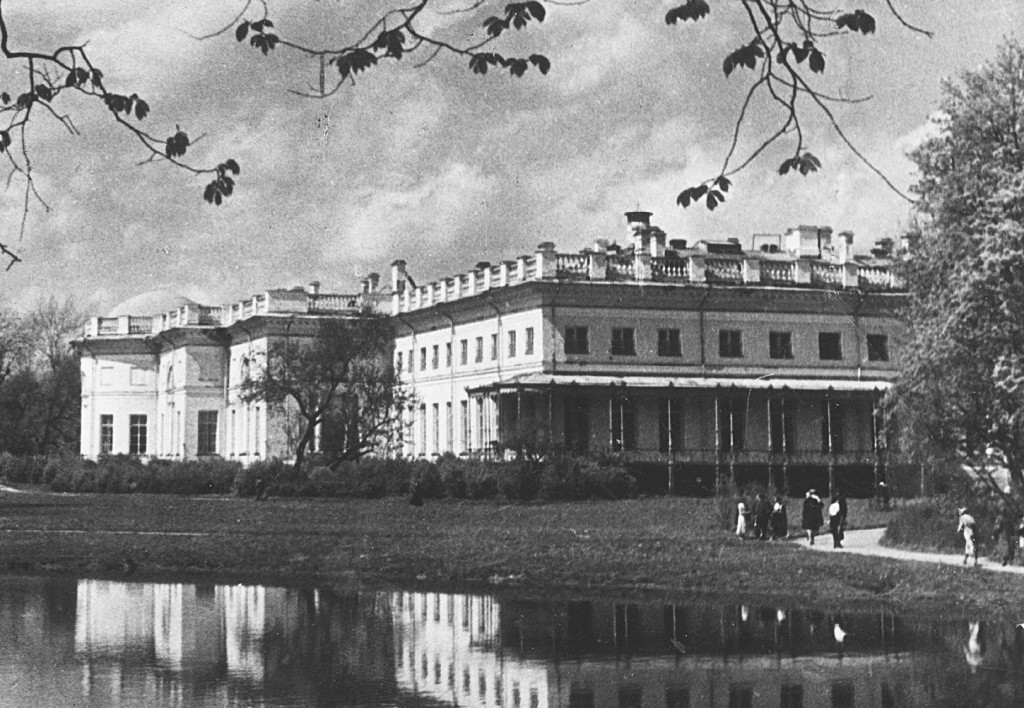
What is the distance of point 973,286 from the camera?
30.9 metres

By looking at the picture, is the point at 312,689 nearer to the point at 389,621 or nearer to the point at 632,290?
the point at 389,621

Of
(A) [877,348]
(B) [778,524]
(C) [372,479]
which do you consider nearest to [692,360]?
(A) [877,348]

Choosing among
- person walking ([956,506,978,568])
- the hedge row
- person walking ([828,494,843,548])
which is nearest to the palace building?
the hedge row

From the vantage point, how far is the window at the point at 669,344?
57.0 meters

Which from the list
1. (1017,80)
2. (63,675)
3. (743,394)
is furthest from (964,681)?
(743,394)

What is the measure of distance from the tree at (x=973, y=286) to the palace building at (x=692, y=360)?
20.9 meters

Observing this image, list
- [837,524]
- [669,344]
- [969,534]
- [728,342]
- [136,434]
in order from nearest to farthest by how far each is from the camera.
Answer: [969,534]
[837,524]
[669,344]
[728,342]
[136,434]

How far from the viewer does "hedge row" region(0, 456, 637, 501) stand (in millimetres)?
48375

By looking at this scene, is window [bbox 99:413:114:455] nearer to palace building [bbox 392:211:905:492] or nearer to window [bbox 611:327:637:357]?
palace building [bbox 392:211:905:492]

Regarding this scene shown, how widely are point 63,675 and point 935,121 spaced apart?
924 inches

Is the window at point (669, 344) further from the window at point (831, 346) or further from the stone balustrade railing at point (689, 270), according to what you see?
the window at point (831, 346)

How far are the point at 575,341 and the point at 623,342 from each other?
1.89m

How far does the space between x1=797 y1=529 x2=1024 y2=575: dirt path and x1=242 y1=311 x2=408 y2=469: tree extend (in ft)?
85.5

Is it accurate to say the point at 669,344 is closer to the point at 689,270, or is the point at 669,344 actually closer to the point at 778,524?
the point at 689,270
